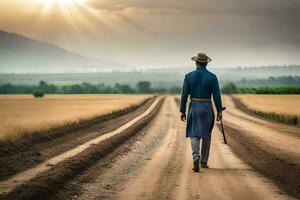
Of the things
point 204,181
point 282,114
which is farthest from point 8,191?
point 282,114

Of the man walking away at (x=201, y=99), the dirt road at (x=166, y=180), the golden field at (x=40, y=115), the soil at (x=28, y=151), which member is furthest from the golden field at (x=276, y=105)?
the man walking away at (x=201, y=99)

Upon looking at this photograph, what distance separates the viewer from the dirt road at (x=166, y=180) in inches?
372

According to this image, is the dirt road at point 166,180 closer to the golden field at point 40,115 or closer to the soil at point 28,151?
the soil at point 28,151

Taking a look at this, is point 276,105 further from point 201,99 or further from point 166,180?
point 166,180

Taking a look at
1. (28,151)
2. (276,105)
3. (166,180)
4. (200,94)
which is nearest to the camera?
(166,180)

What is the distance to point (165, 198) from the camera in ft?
29.6

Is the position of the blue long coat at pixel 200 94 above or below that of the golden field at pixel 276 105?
above

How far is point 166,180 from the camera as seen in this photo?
10.9m

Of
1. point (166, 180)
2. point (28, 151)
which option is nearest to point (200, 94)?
point (166, 180)

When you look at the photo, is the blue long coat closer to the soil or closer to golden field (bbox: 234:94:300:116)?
the soil

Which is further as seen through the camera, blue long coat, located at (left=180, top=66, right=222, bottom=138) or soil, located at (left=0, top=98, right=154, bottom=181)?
blue long coat, located at (left=180, top=66, right=222, bottom=138)

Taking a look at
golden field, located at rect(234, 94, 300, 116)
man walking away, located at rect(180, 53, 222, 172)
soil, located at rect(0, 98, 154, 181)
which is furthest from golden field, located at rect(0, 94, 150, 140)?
golden field, located at rect(234, 94, 300, 116)

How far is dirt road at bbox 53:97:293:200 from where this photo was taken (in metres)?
9.44

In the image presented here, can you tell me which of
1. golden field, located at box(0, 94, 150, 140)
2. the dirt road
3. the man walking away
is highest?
the man walking away
